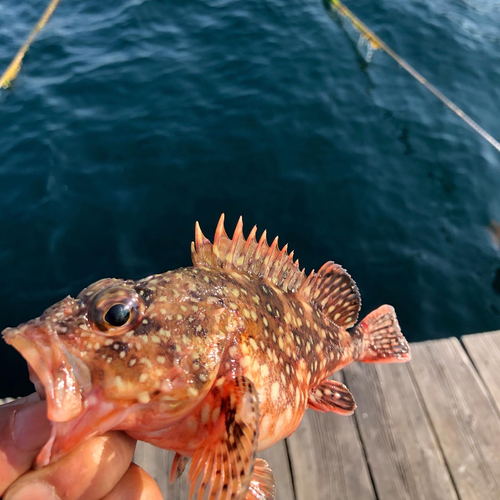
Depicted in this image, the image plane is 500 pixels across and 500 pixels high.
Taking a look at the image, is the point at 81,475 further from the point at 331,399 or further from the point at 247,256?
the point at 331,399

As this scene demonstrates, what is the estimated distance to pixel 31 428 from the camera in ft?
5.51

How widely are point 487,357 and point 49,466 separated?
424 cm

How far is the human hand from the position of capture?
1.63 m

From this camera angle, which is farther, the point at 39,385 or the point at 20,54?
the point at 20,54

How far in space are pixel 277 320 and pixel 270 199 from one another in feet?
15.0

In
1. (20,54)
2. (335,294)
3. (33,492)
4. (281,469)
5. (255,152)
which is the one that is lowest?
(20,54)

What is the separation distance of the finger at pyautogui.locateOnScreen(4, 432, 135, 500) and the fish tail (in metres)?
2.33

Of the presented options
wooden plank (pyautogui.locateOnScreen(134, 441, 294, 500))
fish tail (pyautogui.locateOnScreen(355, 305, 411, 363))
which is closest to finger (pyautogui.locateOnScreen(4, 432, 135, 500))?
wooden plank (pyautogui.locateOnScreen(134, 441, 294, 500))

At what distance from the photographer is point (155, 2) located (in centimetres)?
1201

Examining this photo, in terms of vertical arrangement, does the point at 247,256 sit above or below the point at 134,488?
above

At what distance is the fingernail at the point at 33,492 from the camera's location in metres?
1.59

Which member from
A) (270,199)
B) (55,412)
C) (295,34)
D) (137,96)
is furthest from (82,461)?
(295,34)

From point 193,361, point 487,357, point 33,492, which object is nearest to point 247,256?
point 193,361

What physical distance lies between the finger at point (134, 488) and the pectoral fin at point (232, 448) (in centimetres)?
18
